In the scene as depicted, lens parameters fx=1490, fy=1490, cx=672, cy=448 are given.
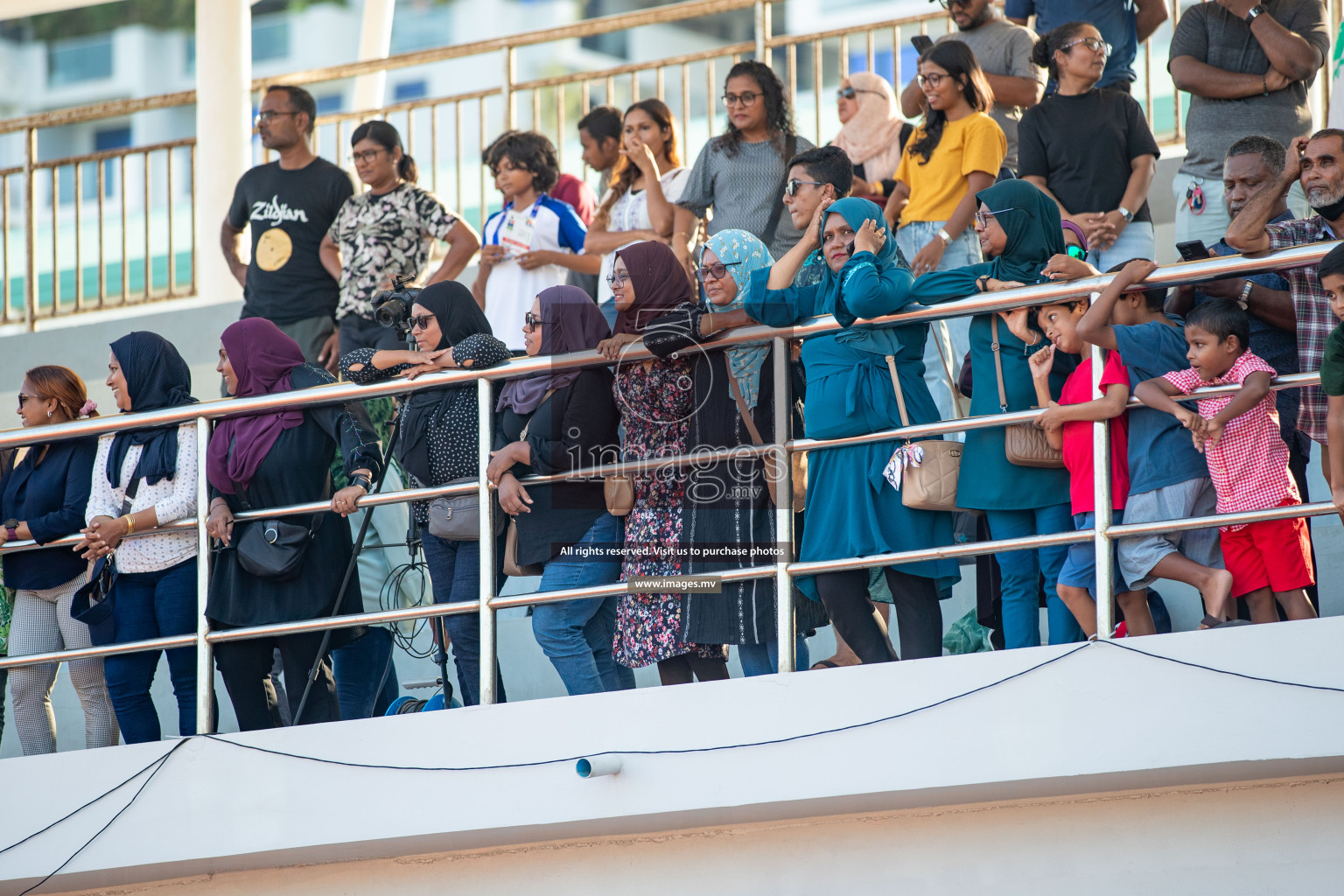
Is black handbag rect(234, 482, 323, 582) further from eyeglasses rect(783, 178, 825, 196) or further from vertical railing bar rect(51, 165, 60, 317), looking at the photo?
A: vertical railing bar rect(51, 165, 60, 317)

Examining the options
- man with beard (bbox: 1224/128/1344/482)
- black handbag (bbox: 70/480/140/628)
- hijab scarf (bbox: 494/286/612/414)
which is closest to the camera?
man with beard (bbox: 1224/128/1344/482)

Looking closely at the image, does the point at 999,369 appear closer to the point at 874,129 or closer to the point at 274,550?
the point at 274,550

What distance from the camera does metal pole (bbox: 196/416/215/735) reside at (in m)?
4.61

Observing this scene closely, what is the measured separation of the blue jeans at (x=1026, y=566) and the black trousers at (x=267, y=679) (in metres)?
2.16

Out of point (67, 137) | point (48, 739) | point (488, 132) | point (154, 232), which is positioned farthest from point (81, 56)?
point (48, 739)

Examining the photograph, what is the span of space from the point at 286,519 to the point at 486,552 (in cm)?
84

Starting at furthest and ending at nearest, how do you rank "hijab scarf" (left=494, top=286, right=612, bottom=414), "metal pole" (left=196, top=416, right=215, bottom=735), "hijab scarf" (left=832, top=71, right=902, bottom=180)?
1. "hijab scarf" (left=832, top=71, right=902, bottom=180)
2. "metal pole" (left=196, top=416, right=215, bottom=735)
3. "hijab scarf" (left=494, top=286, right=612, bottom=414)

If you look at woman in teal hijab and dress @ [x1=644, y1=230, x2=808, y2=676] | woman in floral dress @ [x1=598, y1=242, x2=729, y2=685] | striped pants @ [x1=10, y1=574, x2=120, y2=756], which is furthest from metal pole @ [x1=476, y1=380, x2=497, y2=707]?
striped pants @ [x1=10, y1=574, x2=120, y2=756]

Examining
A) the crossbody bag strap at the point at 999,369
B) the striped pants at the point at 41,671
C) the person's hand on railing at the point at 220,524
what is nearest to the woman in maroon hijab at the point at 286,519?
the person's hand on railing at the point at 220,524

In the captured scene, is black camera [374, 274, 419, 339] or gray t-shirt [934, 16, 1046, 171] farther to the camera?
gray t-shirt [934, 16, 1046, 171]

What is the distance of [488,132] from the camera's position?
1029cm

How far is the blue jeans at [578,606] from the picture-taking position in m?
4.36

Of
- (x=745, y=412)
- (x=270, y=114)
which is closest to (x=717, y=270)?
(x=745, y=412)

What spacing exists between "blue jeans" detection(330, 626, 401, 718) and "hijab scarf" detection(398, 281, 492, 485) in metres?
0.66
